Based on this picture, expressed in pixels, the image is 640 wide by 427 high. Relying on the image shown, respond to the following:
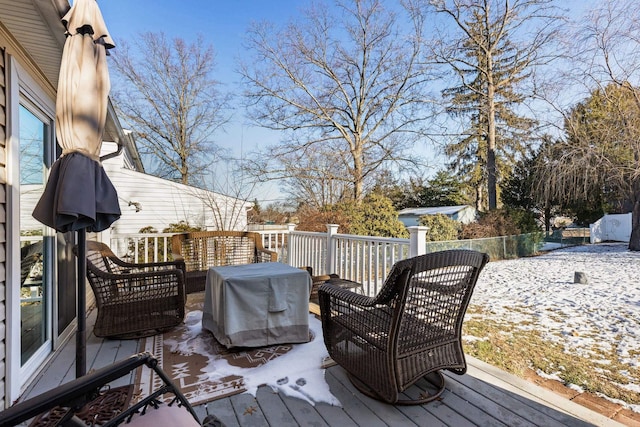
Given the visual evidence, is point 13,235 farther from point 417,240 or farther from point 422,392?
point 417,240

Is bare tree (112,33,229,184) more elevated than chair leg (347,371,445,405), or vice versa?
bare tree (112,33,229,184)

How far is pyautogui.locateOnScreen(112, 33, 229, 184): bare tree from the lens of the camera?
13555 millimetres

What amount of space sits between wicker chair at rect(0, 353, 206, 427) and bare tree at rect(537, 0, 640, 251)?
1272cm

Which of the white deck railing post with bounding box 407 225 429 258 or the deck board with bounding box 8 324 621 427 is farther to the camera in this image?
the white deck railing post with bounding box 407 225 429 258

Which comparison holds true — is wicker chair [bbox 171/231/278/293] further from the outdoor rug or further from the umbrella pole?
the umbrella pole

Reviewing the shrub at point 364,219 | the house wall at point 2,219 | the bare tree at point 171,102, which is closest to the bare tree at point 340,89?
the bare tree at point 171,102

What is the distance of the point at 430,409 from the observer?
1993 millimetres

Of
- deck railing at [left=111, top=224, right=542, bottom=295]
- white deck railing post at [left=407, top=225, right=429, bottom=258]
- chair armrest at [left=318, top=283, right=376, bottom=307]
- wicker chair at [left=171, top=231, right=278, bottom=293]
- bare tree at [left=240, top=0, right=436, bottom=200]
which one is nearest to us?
chair armrest at [left=318, top=283, right=376, bottom=307]

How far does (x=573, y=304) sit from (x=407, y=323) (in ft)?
14.9

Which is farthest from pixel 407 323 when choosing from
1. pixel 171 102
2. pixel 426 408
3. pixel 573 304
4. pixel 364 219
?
pixel 171 102

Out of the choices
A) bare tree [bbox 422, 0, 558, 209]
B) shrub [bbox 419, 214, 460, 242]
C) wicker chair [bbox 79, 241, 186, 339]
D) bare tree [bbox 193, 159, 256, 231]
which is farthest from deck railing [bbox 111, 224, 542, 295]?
bare tree [bbox 422, 0, 558, 209]

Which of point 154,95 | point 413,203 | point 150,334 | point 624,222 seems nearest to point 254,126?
point 154,95

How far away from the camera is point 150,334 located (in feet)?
10.6

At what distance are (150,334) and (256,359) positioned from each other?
125 centimetres
